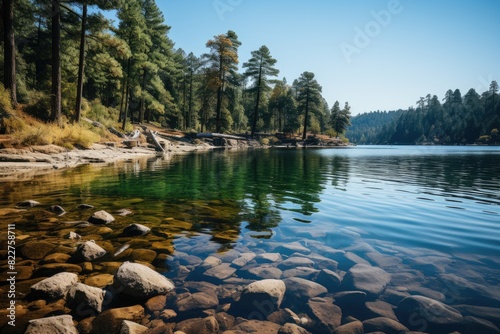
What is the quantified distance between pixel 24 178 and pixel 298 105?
5458cm

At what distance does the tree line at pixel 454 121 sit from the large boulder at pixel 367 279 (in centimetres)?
12459

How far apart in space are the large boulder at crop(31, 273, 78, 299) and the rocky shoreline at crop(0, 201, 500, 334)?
11 millimetres

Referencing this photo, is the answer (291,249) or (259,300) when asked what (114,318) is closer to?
(259,300)

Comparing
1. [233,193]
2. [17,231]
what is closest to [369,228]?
[233,193]

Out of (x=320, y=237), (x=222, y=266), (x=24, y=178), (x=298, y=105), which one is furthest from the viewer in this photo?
(x=298, y=105)

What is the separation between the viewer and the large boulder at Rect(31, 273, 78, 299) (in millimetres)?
3057

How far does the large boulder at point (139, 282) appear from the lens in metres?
3.12

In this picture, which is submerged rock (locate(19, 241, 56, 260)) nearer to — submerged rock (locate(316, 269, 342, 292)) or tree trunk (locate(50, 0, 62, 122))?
submerged rock (locate(316, 269, 342, 292))

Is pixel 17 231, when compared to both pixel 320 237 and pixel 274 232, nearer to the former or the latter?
pixel 274 232

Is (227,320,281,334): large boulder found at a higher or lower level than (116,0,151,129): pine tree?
lower

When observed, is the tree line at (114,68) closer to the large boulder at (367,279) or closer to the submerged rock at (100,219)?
the submerged rock at (100,219)

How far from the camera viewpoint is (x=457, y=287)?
3.46m

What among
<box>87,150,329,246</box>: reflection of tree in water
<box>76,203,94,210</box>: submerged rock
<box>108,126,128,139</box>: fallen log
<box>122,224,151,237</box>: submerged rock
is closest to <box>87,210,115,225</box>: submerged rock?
<box>122,224,151,237</box>: submerged rock

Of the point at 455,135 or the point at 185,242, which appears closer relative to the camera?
the point at 185,242
